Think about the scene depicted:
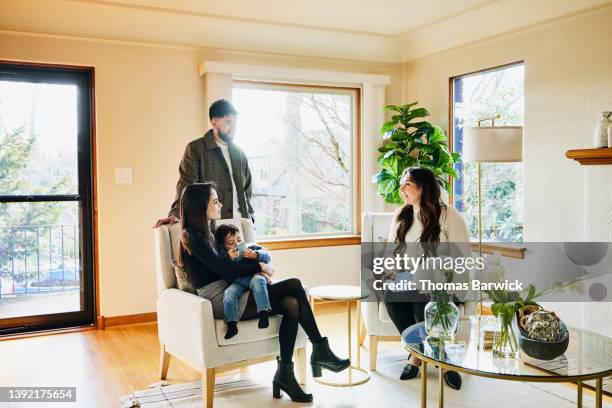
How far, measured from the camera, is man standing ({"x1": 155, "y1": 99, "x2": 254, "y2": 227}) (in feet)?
12.7

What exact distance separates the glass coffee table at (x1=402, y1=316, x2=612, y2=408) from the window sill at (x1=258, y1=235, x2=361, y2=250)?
97.0 inches

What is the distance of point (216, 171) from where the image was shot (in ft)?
13.0

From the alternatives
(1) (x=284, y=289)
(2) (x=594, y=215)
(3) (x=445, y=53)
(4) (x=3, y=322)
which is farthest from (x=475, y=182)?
(4) (x=3, y=322)

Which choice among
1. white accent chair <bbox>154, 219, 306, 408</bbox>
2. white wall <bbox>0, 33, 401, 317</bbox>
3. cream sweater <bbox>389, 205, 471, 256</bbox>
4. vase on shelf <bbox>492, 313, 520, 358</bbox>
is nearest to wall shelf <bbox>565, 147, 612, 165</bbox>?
cream sweater <bbox>389, 205, 471, 256</bbox>

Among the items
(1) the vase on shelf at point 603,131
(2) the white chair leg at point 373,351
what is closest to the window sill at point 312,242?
(2) the white chair leg at point 373,351

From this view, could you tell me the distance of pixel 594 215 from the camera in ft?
11.3

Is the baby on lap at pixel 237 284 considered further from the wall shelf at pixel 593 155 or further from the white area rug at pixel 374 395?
the wall shelf at pixel 593 155

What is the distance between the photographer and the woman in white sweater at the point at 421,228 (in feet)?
11.1

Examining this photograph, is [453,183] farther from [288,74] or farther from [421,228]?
[421,228]

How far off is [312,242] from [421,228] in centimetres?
195

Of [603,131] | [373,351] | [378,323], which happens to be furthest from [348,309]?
[603,131]

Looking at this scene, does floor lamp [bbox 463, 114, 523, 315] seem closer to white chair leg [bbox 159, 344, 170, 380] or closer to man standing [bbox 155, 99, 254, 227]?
man standing [bbox 155, 99, 254, 227]

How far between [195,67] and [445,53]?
216 cm

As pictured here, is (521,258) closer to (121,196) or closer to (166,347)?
(166,347)
